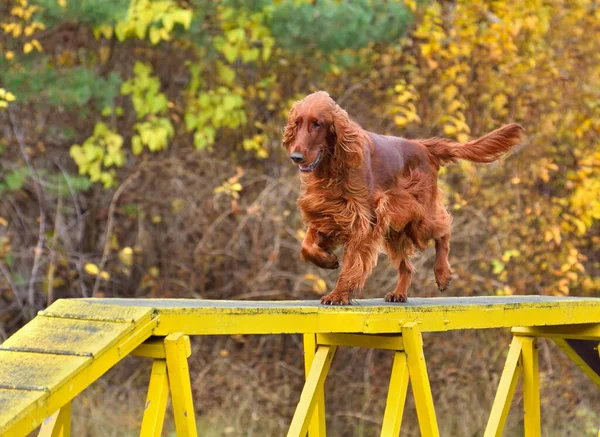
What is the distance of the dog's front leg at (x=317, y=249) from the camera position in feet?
15.5

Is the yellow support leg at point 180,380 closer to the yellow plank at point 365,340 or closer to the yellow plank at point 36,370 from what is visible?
the yellow plank at point 36,370

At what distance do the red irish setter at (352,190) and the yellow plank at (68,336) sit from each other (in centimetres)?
113

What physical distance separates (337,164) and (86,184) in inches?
181

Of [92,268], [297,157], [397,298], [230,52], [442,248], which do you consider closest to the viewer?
[297,157]

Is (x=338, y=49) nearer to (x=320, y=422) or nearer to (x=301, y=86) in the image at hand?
(x=301, y=86)

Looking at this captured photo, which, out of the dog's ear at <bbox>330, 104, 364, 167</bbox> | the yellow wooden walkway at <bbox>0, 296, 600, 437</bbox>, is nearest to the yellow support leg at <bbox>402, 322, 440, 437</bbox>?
the yellow wooden walkway at <bbox>0, 296, 600, 437</bbox>

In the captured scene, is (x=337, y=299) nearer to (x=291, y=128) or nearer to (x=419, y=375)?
(x=419, y=375)

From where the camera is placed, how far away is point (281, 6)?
8609mm

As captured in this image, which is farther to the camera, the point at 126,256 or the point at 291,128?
the point at 126,256

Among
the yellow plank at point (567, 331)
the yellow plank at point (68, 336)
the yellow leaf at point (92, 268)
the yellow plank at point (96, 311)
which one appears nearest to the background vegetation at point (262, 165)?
the yellow leaf at point (92, 268)

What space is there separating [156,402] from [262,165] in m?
5.44

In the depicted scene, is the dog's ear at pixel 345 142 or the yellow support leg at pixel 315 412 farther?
the yellow support leg at pixel 315 412

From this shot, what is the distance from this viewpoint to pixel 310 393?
14.8ft

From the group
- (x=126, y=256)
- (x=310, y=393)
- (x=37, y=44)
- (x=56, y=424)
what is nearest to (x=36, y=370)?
(x=56, y=424)
